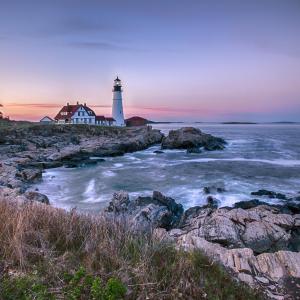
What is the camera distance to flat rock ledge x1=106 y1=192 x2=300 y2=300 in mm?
5688

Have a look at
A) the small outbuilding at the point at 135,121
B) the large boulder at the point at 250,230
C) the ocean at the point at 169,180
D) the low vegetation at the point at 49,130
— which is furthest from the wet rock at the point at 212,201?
the small outbuilding at the point at 135,121

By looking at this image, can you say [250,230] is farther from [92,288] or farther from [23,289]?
[23,289]

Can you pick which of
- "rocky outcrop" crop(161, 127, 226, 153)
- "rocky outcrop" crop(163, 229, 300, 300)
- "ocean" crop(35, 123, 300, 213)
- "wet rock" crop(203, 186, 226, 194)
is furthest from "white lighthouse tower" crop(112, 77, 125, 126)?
"rocky outcrop" crop(163, 229, 300, 300)

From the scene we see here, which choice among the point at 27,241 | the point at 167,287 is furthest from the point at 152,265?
the point at 27,241

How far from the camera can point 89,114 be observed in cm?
7694

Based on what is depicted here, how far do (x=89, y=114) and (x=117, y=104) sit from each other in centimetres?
712

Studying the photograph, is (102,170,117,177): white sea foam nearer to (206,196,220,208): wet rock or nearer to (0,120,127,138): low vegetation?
(206,196,220,208): wet rock

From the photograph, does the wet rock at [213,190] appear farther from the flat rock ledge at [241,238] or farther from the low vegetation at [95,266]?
the low vegetation at [95,266]

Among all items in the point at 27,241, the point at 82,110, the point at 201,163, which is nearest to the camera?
the point at 27,241

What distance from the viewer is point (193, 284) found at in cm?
435

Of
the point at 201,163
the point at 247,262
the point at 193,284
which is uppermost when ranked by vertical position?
the point at 193,284

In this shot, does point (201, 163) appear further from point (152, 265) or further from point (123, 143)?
point (152, 265)

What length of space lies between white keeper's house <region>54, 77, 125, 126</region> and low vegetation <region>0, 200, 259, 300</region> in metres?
71.6

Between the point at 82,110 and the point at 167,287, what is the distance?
2927 inches
